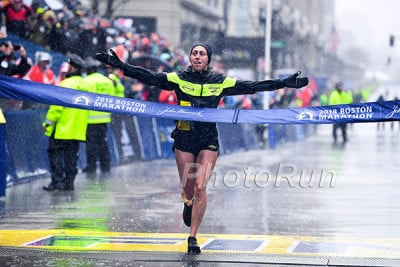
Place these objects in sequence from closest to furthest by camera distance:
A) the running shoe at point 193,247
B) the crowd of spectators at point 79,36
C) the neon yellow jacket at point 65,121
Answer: the running shoe at point 193,247, the neon yellow jacket at point 65,121, the crowd of spectators at point 79,36

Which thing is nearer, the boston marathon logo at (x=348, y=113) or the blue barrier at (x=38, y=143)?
the boston marathon logo at (x=348, y=113)

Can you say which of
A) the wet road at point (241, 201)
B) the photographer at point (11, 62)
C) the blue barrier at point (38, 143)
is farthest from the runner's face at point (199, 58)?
the photographer at point (11, 62)

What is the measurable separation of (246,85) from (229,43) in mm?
40648

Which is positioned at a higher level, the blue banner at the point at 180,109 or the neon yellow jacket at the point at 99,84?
the blue banner at the point at 180,109

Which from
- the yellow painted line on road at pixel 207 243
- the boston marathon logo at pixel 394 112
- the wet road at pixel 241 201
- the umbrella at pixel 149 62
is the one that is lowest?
the wet road at pixel 241 201

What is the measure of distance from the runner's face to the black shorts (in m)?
0.61

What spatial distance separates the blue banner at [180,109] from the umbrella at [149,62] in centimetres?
1348

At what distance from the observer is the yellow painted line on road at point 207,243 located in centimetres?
942

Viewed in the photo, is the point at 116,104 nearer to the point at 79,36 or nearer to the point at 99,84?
the point at 99,84

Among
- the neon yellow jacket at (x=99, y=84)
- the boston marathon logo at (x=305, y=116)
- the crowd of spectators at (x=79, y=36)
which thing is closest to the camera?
the boston marathon logo at (x=305, y=116)

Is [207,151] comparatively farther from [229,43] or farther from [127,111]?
[229,43]

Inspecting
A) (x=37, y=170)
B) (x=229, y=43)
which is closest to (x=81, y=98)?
(x=37, y=170)

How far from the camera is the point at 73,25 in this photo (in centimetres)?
2200

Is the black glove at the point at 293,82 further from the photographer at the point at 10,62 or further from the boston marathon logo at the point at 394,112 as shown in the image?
the photographer at the point at 10,62
